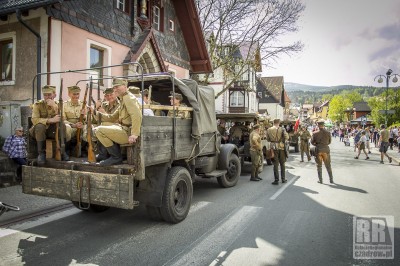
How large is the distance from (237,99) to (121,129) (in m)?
39.5

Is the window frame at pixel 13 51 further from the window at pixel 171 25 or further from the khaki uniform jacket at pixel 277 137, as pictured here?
the khaki uniform jacket at pixel 277 137

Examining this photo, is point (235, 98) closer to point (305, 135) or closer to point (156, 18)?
point (305, 135)

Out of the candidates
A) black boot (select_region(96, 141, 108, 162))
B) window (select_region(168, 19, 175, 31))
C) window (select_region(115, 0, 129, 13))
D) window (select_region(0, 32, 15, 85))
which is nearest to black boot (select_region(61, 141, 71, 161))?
black boot (select_region(96, 141, 108, 162))

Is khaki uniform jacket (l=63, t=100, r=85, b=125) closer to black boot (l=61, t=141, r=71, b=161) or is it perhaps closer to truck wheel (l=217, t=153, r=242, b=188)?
black boot (l=61, t=141, r=71, b=161)

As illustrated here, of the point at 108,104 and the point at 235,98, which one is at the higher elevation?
the point at 235,98

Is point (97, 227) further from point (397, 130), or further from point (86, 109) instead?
point (397, 130)

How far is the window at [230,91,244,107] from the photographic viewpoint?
141 ft

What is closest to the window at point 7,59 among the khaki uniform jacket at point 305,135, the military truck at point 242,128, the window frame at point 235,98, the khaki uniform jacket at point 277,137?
the military truck at point 242,128

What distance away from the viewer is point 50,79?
9781 millimetres

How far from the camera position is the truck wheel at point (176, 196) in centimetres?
517

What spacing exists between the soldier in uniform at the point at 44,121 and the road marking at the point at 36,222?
45.1 inches

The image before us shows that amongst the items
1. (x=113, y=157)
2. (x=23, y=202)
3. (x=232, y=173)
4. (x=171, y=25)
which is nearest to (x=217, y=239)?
(x=113, y=157)

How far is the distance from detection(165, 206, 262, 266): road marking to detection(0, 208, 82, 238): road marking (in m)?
2.81

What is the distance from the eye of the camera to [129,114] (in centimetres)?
462
